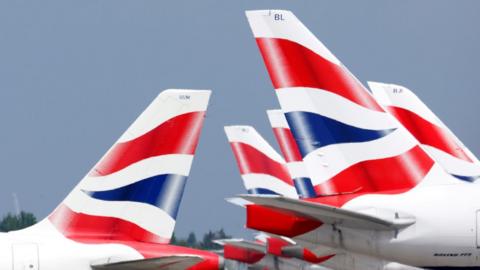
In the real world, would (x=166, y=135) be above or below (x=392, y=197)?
above

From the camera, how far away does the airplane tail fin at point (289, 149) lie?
113 feet

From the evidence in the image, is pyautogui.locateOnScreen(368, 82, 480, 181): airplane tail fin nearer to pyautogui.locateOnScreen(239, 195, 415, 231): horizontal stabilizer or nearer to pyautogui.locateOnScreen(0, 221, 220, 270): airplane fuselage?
pyautogui.locateOnScreen(0, 221, 220, 270): airplane fuselage

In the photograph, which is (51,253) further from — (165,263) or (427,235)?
(427,235)

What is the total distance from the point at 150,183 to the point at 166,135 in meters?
1.12

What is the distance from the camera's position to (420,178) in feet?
82.9

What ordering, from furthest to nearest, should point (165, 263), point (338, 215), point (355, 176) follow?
point (165, 263)
point (355, 176)
point (338, 215)

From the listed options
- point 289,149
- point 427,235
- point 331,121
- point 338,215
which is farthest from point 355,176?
point 289,149

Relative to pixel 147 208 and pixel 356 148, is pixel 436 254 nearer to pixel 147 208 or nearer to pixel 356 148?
pixel 356 148

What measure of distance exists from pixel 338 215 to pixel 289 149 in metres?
18.2

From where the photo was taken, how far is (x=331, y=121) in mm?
25938

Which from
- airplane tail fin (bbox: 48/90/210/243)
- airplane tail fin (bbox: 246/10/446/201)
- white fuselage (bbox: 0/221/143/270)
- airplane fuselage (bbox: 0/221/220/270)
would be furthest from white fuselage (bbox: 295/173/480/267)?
airplane tail fin (bbox: 48/90/210/243)

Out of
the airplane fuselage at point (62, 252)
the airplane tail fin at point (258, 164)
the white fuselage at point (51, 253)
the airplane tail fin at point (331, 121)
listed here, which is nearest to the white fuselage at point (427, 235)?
the airplane tail fin at point (331, 121)

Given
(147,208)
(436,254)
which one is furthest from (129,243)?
(436,254)

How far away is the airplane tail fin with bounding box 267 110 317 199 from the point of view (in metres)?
34.4
